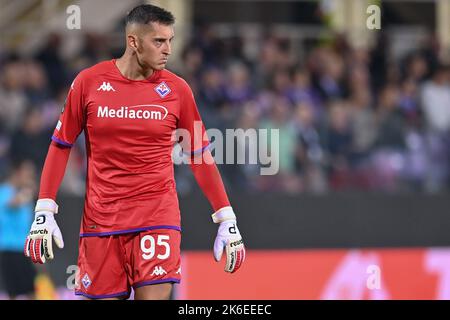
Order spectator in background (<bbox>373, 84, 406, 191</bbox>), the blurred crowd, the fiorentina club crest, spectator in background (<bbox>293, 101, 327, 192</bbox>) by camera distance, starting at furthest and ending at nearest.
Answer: spectator in background (<bbox>373, 84, 406, 191</bbox>), spectator in background (<bbox>293, 101, 327, 192</bbox>), the blurred crowd, the fiorentina club crest

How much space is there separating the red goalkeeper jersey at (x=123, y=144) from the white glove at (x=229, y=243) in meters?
0.32

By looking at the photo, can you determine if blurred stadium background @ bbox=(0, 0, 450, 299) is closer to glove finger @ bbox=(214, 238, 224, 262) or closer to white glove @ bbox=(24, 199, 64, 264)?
glove finger @ bbox=(214, 238, 224, 262)

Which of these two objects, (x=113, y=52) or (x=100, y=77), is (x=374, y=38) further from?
(x=100, y=77)

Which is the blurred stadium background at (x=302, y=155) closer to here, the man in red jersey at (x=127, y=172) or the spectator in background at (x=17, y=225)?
the spectator in background at (x=17, y=225)

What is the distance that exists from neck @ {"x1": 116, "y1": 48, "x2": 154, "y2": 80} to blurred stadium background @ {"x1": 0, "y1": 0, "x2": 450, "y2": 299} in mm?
5143

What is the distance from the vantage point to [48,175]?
21.9ft

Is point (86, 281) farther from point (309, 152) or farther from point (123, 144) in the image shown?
point (309, 152)

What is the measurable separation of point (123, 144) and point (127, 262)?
2.33ft

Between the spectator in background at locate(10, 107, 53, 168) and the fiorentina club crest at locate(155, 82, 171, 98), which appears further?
the spectator in background at locate(10, 107, 53, 168)

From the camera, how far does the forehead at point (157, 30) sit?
654 centimetres

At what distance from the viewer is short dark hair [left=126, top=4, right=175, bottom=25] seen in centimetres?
657

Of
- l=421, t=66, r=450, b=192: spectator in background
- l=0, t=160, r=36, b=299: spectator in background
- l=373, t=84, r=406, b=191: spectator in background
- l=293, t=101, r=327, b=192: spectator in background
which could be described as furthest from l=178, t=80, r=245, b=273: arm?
l=421, t=66, r=450, b=192: spectator in background

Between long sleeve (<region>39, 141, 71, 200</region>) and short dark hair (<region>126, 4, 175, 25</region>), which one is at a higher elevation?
short dark hair (<region>126, 4, 175, 25</region>)

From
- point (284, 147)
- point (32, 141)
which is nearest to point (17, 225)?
point (32, 141)
